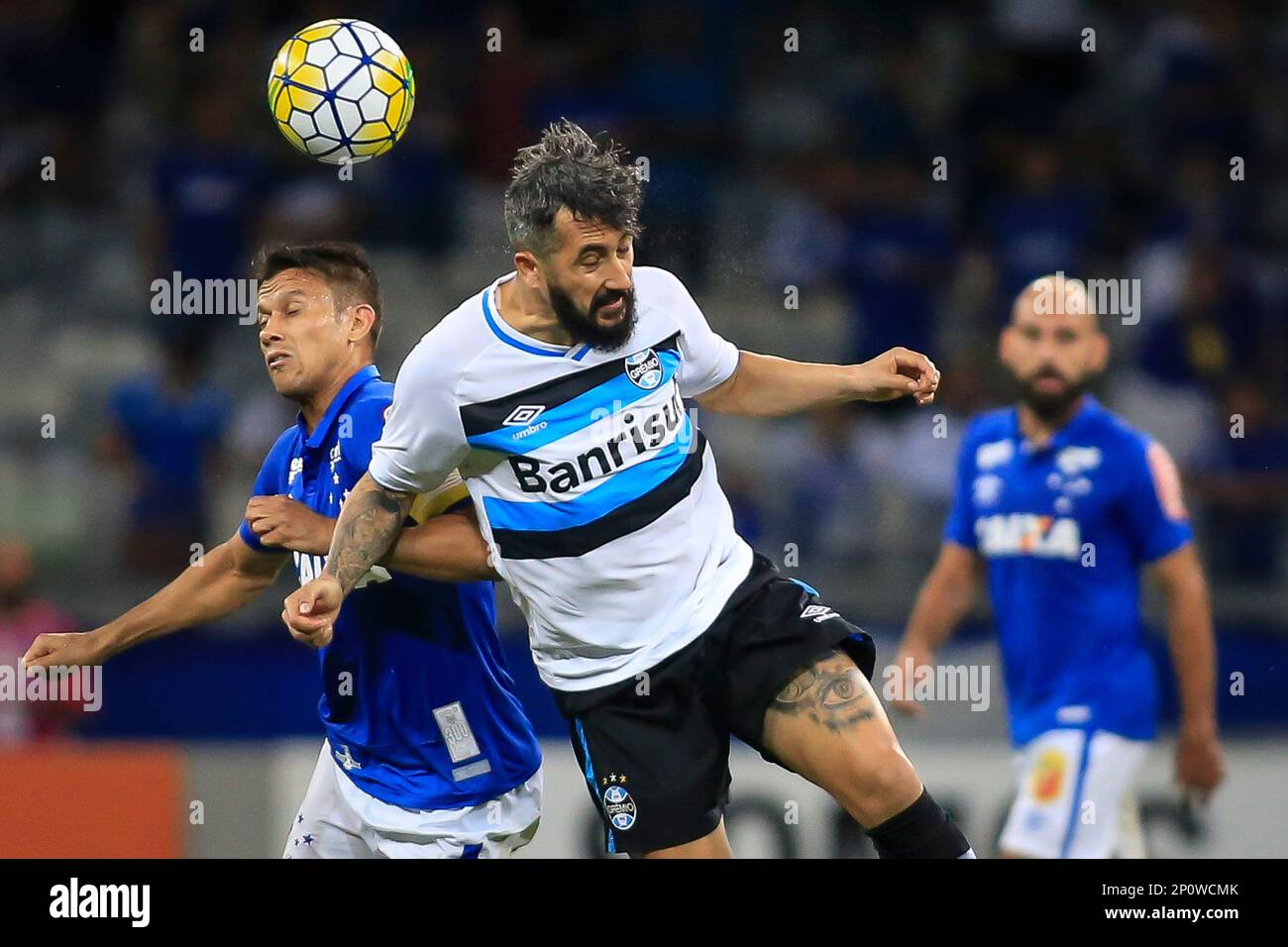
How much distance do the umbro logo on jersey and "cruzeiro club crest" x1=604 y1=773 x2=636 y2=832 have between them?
2.86 ft

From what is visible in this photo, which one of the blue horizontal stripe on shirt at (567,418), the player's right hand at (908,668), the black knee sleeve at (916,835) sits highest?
the blue horizontal stripe on shirt at (567,418)

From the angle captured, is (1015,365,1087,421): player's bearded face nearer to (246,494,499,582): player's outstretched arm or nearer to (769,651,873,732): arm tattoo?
(769,651,873,732): arm tattoo

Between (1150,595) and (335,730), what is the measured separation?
4.67 meters

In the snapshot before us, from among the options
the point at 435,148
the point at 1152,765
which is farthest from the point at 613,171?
the point at 435,148

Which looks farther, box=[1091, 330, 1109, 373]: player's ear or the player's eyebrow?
box=[1091, 330, 1109, 373]: player's ear

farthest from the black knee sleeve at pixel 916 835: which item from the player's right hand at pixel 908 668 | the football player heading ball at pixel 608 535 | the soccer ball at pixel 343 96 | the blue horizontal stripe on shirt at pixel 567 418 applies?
the soccer ball at pixel 343 96

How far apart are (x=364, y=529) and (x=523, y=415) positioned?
477 millimetres

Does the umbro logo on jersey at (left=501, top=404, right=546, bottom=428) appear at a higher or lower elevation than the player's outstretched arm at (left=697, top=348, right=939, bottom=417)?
lower

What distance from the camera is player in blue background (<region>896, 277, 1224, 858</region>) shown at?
5.52 metres

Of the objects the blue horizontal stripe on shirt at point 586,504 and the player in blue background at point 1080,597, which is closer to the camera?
the blue horizontal stripe on shirt at point 586,504

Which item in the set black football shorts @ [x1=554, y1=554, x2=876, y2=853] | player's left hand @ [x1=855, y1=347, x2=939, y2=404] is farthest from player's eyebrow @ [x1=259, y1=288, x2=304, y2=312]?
player's left hand @ [x1=855, y1=347, x2=939, y2=404]

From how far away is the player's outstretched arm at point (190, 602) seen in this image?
4656mm

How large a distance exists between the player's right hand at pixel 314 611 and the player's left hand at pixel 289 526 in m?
0.26

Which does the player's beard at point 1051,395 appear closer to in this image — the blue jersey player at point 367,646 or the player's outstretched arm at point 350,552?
the blue jersey player at point 367,646
